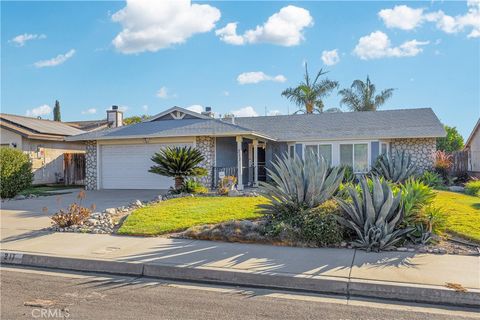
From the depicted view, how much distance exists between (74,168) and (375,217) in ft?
72.4

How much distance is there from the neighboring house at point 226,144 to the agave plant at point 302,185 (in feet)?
29.7

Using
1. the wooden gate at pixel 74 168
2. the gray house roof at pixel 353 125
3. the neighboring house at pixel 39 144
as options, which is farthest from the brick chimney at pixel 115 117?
the gray house roof at pixel 353 125

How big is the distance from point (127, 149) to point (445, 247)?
1602 centimetres

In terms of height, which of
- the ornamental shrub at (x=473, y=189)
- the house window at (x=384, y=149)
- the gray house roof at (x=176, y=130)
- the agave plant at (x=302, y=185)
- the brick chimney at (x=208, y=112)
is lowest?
the ornamental shrub at (x=473, y=189)

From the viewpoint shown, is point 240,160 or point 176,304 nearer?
point 176,304

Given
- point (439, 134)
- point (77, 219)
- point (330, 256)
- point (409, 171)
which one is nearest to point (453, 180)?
point (439, 134)

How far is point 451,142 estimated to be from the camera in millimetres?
38156

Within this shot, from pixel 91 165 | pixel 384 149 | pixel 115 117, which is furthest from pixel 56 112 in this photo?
pixel 384 149

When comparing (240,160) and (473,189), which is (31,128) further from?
(473,189)

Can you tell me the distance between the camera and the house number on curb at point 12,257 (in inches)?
284

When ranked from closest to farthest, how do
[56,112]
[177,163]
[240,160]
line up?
[177,163] < [240,160] < [56,112]

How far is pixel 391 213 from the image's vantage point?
7.61 m

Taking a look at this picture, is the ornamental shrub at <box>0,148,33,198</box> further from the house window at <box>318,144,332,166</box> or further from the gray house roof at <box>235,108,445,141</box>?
the house window at <box>318,144,332,166</box>

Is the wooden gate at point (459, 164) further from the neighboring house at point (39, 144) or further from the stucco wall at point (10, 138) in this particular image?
the stucco wall at point (10, 138)
